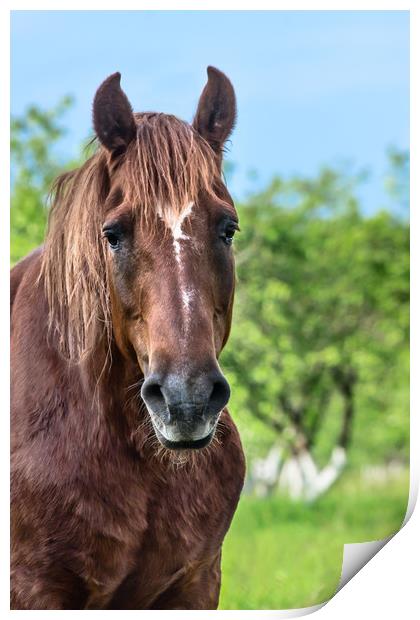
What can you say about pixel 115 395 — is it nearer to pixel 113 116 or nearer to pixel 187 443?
pixel 187 443

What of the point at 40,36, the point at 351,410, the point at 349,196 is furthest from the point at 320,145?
the point at 40,36

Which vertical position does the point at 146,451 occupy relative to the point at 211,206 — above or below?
below

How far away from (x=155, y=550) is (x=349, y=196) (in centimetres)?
630

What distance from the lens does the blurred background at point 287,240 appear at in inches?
79.3

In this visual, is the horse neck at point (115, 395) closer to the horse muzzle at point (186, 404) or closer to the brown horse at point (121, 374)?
the brown horse at point (121, 374)

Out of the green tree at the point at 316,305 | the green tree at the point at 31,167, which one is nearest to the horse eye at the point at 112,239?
the green tree at the point at 31,167

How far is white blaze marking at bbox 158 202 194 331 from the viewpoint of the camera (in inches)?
55.6

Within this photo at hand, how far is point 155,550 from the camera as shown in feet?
5.40

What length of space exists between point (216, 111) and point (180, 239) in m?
0.35

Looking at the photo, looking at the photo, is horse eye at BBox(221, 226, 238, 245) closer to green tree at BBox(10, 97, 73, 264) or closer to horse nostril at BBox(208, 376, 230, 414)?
horse nostril at BBox(208, 376, 230, 414)

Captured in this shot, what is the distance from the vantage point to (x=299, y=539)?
17.3 feet

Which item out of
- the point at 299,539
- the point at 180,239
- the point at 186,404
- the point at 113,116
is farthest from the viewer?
the point at 299,539

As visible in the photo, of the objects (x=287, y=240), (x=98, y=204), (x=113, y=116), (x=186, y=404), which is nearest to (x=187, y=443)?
(x=186, y=404)

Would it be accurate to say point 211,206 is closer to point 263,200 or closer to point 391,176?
point 391,176
